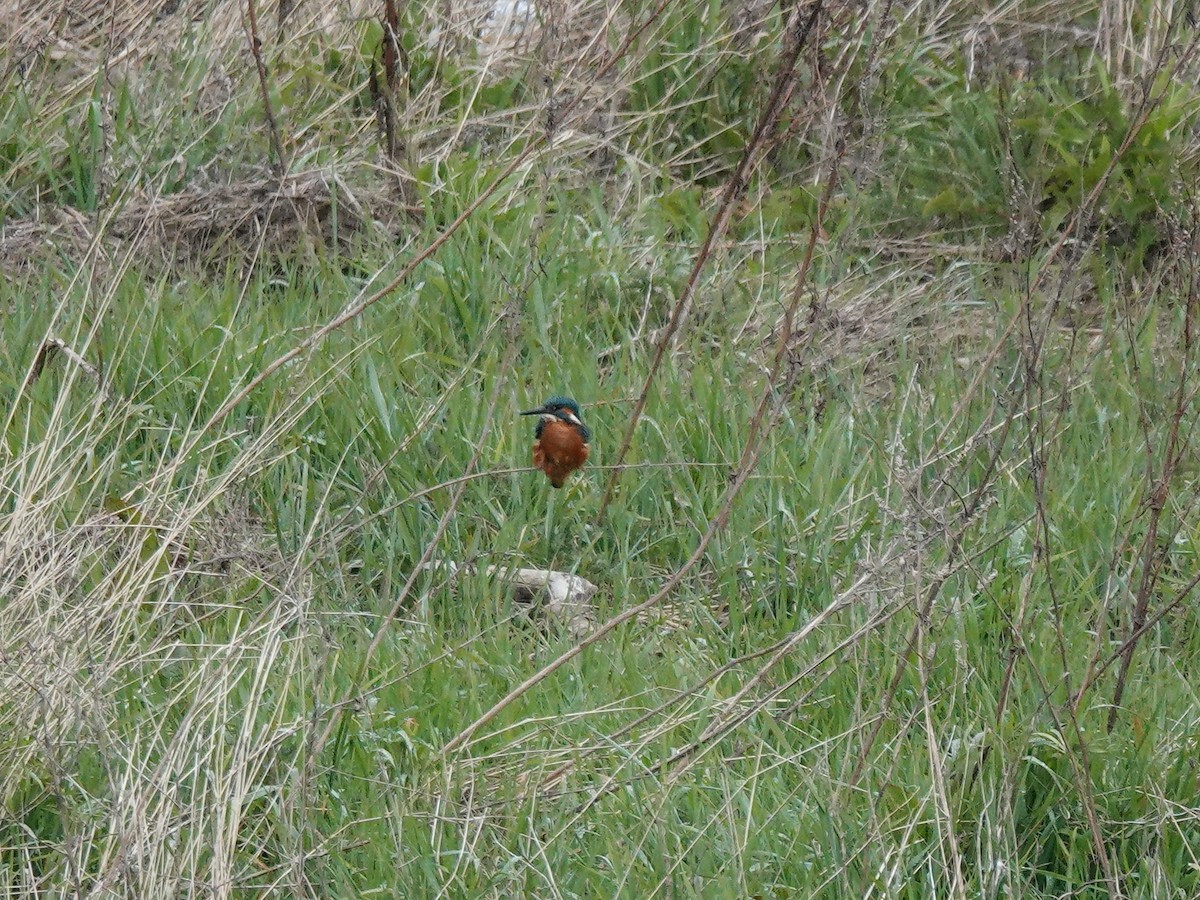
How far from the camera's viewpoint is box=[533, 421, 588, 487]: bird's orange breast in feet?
12.3

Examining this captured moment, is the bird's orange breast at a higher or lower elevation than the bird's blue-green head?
lower

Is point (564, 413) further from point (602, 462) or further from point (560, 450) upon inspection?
point (602, 462)

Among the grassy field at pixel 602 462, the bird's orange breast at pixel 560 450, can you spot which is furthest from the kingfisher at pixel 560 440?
the grassy field at pixel 602 462

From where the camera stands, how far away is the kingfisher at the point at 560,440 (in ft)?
12.3

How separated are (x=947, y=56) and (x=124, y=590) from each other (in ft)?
14.0

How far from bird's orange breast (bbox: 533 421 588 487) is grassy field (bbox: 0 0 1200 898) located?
115 millimetres

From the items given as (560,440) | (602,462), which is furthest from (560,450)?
(602,462)

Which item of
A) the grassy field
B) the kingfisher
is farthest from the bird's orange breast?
the grassy field

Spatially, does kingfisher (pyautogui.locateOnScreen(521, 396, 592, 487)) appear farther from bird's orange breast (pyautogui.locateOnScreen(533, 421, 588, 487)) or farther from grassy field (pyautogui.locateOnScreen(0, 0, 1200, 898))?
grassy field (pyautogui.locateOnScreen(0, 0, 1200, 898))

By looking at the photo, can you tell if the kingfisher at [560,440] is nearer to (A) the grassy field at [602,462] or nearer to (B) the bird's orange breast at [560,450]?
(B) the bird's orange breast at [560,450]

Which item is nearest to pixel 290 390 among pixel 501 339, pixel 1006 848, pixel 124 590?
pixel 501 339

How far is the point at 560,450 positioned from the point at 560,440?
2 cm

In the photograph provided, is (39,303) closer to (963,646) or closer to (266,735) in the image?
(266,735)

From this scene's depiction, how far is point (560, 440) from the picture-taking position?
377 cm
